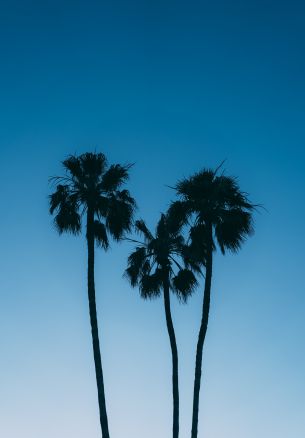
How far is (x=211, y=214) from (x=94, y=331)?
302 inches

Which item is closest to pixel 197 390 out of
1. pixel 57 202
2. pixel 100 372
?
pixel 100 372

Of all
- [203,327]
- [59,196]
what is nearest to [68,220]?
[59,196]

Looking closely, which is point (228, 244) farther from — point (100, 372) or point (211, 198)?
point (100, 372)

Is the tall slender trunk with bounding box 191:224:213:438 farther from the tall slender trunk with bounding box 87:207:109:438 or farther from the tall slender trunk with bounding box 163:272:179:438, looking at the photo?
the tall slender trunk with bounding box 87:207:109:438

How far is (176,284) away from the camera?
34531 mm

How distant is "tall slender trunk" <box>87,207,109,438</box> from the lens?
98.3 ft

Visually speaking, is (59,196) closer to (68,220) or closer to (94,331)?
(68,220)

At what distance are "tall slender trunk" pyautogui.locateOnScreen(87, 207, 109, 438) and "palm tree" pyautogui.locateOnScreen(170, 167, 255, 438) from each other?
13.7 feet

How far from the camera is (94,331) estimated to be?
31422 millimetres

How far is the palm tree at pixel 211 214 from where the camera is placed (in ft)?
108

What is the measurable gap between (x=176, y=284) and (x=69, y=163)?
783cm

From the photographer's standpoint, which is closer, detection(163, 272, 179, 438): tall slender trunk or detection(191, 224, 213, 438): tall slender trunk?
detection(191, 224, 213, 438): tall slender trunk

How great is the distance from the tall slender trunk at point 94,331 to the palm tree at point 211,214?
13.7 feet

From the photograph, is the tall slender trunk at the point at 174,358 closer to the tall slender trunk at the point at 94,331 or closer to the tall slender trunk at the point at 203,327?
the tall slender trunk at the point at 203,327
